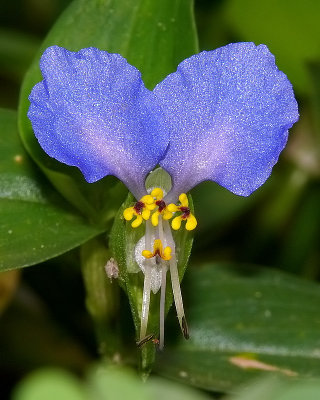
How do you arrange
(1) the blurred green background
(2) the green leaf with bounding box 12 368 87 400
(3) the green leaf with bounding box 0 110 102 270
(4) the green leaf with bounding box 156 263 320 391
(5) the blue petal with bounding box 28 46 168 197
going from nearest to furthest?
(2) the green leaf with bounding box 12 368 87 400, (5) the blue petal with bounding box 28 46 168 197, (3) the green leaf with bounding box 0 110 102 270, (4) the green leaf with bounding box 156 263 320 391, (1) the blurred green background

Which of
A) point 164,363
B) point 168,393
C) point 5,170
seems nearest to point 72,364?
point 164,363

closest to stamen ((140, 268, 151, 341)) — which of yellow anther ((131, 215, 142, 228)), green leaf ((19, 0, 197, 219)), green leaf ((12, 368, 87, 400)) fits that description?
yellow anther ((131, 215, 142, 228))

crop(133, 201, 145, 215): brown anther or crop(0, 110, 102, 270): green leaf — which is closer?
crop(133, 201, 145, 215): brown anther

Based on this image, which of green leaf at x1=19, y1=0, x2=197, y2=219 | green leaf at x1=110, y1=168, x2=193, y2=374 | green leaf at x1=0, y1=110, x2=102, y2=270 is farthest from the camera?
green leaf at x1=19, y1=0, x2=197, y2=219

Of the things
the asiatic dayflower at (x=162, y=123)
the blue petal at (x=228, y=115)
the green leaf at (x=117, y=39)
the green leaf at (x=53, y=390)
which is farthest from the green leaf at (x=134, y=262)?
the green leaf at (x=53, y=390)

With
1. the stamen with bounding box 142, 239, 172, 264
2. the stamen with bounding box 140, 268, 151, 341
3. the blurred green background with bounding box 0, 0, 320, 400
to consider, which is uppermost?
the stamen with bounding box 142, 239, 172, 264

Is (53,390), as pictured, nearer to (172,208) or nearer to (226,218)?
(172,208)

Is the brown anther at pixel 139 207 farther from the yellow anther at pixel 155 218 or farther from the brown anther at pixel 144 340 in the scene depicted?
the brown anther at pixel 144 340

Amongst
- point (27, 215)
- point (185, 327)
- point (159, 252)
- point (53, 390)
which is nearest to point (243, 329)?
point (185, 327)

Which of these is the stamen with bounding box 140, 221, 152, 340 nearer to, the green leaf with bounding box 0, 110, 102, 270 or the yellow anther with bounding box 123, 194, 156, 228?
the yellow anther with bounding box 123, 194, 156, 228
